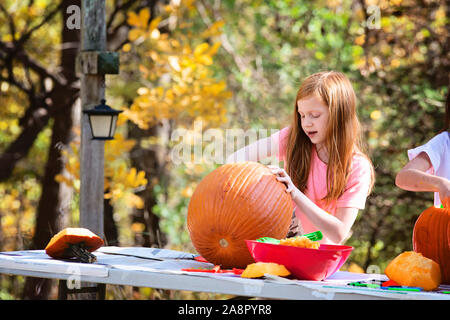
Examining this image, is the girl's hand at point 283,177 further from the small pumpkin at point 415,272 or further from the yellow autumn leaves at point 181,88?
the yellow autumn leaves at point 181,88

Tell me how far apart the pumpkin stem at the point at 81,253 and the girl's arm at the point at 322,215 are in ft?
2.18

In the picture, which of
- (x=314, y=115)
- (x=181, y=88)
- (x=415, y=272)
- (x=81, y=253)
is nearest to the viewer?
(x=415, y=272)

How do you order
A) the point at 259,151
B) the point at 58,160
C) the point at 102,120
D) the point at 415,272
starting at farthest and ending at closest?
the point at 58,160 → the point at 102,120 → the point at 259,151 → the point at 415,272

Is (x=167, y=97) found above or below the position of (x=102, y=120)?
above

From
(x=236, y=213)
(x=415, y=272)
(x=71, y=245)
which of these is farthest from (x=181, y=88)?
(x=415, y=272)

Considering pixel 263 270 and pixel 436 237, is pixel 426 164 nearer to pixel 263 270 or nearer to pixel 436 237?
pixel 436 237

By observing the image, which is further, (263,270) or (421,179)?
(421,179)

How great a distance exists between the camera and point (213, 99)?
5500 mm

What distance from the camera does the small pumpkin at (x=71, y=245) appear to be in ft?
7.59

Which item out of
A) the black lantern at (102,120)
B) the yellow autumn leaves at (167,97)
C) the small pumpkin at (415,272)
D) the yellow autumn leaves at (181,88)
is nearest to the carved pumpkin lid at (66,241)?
the small pumpkin at (415,272)

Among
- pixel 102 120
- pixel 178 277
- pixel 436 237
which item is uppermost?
pixel 102 120

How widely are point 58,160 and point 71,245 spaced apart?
4133 millimetres

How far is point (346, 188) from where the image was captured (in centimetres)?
252
